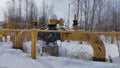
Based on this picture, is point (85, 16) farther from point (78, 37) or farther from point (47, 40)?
point (78, 37)

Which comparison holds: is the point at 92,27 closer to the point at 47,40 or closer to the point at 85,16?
the point at 85,16

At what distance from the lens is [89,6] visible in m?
18.7

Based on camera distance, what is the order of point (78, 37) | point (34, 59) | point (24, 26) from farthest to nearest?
point (24, 26)
point (78, 37)
point (34, 59)

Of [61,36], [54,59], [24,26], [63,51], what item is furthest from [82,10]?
[54,59]

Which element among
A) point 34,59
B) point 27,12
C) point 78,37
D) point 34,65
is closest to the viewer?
point 34,65

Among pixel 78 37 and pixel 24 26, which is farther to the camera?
pixel 24 26

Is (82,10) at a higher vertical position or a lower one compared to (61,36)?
higher

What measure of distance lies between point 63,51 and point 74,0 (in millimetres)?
9854

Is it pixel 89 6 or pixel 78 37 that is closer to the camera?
pixel 78 37

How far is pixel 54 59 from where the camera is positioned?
5.92m

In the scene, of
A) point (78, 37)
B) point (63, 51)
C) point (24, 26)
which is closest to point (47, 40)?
point (63, 51)

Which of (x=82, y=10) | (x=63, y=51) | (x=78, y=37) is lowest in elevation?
(x=63, y=51)

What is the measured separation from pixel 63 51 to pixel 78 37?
6.97 ft

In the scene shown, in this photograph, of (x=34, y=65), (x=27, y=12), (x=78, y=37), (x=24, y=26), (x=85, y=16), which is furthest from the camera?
(x=27, y=12)
